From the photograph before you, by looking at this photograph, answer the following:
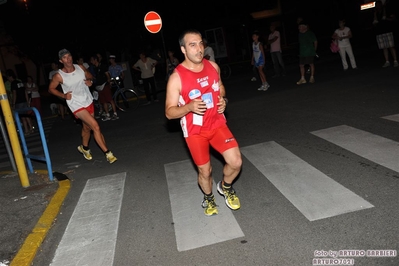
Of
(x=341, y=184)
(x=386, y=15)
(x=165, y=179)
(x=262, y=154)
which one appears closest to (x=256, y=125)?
(x=262, y=154)

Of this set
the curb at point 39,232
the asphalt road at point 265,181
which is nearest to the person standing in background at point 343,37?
the asphalt road at point 265,181

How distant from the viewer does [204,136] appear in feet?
13.9

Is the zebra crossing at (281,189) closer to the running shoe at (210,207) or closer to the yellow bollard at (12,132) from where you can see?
the running shoe at (210,207)

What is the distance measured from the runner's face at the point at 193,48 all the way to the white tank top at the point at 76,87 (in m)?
3.66

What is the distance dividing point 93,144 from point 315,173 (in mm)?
5748

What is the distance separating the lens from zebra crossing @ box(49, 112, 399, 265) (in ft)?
13.3

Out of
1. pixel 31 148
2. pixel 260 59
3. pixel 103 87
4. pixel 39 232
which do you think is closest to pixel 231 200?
pixel 39 232

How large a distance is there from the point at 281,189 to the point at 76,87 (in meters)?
4.15

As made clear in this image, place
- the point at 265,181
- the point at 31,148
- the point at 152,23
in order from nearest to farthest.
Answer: the point at 265,181, the point at 31,148, the point at 152,23

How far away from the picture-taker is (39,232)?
459cm

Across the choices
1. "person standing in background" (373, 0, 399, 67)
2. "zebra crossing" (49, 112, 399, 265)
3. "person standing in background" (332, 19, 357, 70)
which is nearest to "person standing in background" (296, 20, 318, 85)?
"person standing in background" (332, 19, 357, 70)

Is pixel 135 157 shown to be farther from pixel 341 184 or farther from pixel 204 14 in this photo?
pixel 204 14

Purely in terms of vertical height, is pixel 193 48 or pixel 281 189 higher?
pixel 193 48

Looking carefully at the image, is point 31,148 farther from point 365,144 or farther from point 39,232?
point 365,144
